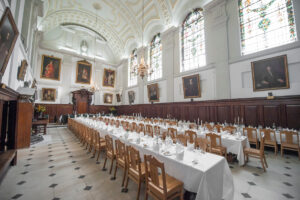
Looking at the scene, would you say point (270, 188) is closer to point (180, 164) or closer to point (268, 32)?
point (180, 164)

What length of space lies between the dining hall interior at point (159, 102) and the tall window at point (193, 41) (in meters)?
0.08

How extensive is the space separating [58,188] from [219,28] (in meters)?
9.77

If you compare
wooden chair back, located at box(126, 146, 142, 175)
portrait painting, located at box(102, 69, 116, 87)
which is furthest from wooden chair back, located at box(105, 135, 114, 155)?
portrait painting, located at box(102, 69, 116, 87)

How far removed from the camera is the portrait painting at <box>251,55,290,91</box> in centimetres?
511

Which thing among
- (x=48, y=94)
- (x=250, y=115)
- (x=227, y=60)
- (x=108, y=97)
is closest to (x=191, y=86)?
(x=227, y=60)

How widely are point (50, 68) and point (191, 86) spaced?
48.0 ft

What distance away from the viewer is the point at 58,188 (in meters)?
2.59

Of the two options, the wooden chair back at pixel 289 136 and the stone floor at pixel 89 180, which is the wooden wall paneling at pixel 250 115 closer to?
the wooden chair back at pixel 289 136

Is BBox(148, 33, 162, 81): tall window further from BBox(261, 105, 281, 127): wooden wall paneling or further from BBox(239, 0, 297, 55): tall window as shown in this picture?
BBox(261, 105, 281, 127): wooden wall paneling

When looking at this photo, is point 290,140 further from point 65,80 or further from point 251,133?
point 65,80

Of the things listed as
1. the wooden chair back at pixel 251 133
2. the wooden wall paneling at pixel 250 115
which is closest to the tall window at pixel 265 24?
the wooden wall paneling at pixel 250 115

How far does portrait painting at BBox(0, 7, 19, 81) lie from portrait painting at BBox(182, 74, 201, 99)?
8.09m

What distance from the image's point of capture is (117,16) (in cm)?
1305

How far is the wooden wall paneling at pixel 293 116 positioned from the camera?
15.6 feet
